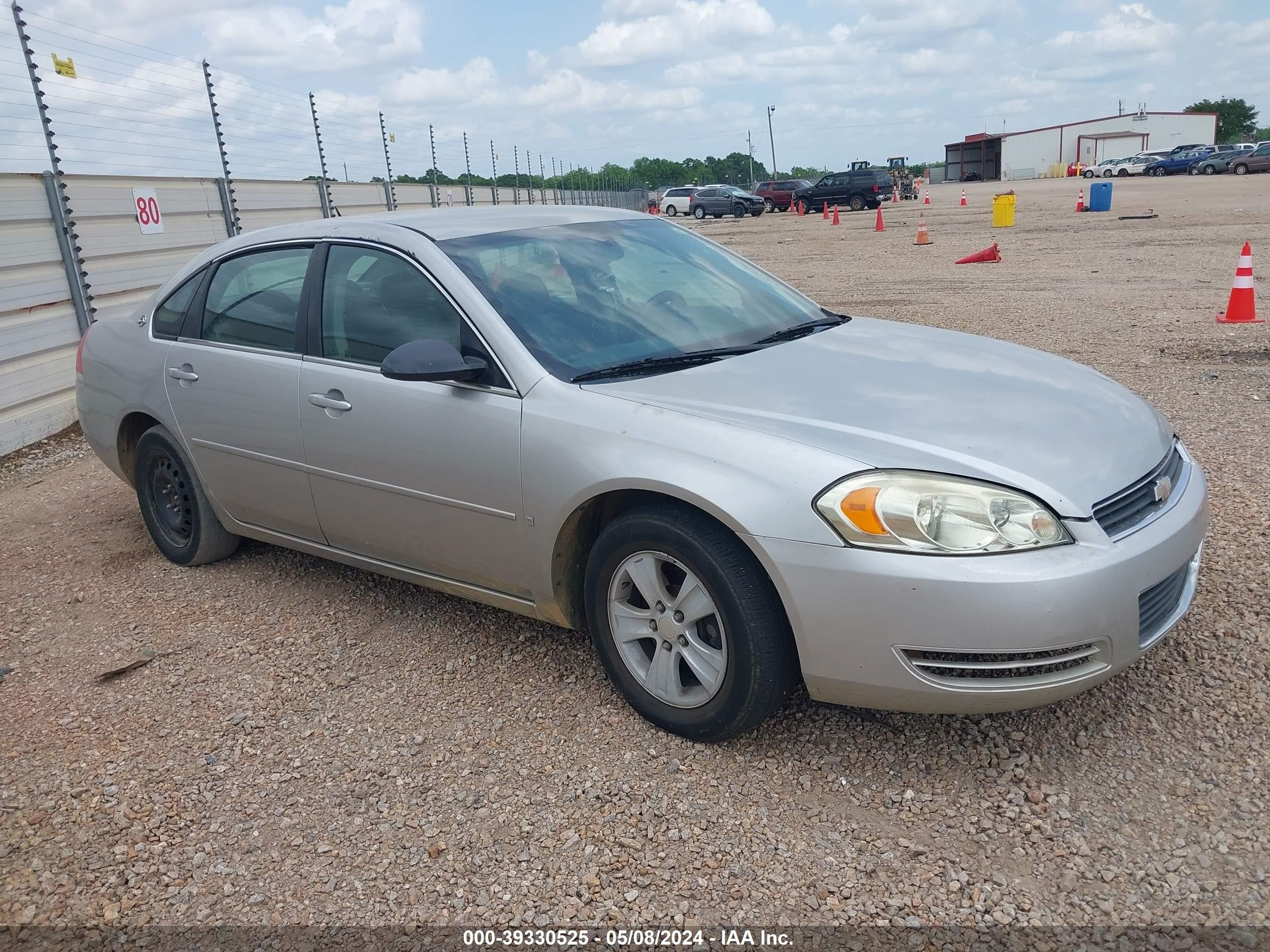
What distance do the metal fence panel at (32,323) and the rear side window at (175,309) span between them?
3911 millimetres

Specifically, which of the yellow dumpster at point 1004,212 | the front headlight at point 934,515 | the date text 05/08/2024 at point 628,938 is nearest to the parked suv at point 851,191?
the yellow dumpster at point 1004,212

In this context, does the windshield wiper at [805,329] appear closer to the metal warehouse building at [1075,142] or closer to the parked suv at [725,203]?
the parked suv at [725,203]

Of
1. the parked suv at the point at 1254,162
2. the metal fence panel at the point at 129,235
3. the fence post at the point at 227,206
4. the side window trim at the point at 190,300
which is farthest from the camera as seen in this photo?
the parked suv at the point at 1254,162

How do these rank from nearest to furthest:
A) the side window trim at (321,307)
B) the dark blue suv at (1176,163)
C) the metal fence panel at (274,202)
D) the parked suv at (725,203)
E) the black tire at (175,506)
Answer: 1. the side window trim at (321,307)
2. the black tire at (175,506)
3. the metal fence panel at (274,202)
4. the parked suv at (725,203)
5. the dark blue suv at (1176,163)

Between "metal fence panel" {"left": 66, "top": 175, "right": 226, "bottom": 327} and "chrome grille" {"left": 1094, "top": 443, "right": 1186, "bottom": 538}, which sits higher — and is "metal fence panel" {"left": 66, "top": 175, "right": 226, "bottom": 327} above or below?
above

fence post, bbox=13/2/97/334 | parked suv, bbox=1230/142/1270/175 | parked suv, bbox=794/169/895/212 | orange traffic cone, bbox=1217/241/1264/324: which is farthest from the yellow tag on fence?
parked suv, bbox=1230/142/1270/175

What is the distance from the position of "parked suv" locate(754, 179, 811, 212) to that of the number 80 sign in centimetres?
3707

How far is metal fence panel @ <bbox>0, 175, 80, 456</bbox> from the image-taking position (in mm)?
7570

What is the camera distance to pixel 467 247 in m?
3.56

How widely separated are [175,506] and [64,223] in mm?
5162

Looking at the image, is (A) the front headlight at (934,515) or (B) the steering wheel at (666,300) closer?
(A) the front headlight at (934,515)

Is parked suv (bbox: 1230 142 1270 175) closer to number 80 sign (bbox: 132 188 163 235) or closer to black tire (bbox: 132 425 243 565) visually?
number 80 sign (bbox: 132 188 163 235)

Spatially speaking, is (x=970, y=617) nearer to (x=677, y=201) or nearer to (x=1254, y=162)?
(x=677, y=201)

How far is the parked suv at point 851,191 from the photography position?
4025 centimetres
